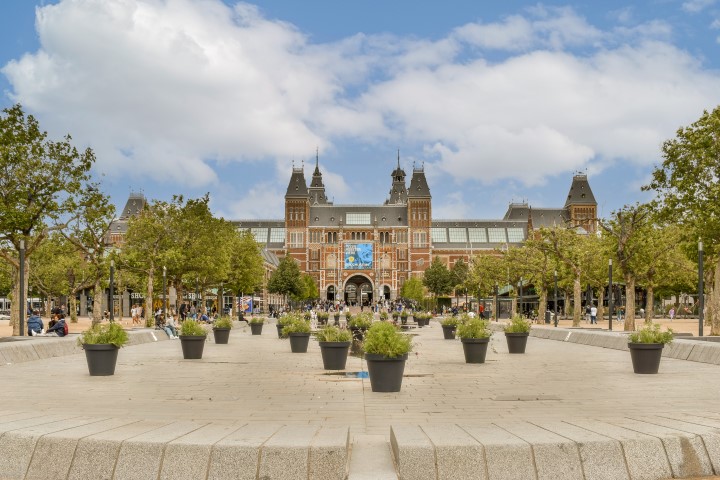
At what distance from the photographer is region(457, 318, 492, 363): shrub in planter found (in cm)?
1777

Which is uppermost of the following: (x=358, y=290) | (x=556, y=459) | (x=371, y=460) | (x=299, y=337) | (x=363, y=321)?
(x=358, y=290)

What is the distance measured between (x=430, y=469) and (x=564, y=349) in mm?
19228

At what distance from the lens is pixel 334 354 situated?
1625 centimetres

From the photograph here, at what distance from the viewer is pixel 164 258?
41656 mm

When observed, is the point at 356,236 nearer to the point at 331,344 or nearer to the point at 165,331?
the point at 165,331

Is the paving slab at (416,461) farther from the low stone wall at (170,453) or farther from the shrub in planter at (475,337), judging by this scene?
the shrub in planter at (475,337)

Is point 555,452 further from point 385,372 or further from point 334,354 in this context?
point 334,354

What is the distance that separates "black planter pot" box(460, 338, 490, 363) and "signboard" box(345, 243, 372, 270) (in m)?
126

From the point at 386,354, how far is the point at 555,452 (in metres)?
6.10

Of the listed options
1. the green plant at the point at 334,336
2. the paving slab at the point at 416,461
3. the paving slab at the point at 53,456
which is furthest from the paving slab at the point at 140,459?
the green plant at the point at 334,336

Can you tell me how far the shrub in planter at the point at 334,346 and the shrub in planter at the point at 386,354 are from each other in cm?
373

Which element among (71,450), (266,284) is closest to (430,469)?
(71,450)

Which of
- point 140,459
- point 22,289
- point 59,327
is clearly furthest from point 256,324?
point 140,459

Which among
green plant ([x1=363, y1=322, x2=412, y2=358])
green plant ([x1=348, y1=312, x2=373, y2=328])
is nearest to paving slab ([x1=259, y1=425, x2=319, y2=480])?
green plant ([x1=363, y1=322, x2=412, y2=358])
